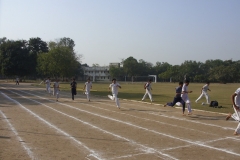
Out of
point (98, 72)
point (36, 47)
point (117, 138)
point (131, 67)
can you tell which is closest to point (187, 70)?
point (131, 67)

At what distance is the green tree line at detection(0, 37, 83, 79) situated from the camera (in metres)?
62.1

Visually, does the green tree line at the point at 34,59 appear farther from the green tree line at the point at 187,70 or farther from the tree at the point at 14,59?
the green tree line at the point at 187,70

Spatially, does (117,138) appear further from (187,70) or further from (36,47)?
(187,70)

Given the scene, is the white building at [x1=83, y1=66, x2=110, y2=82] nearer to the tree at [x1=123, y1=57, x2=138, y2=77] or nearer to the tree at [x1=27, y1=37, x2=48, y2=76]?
the tree at [x1=123, y1=57, x2=138, y2=77]

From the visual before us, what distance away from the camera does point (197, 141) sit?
8125 millimetres

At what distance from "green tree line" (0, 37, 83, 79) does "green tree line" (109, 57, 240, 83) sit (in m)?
43.7

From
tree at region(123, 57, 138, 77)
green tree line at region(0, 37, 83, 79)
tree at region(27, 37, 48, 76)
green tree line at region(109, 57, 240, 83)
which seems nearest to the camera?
green tree line at region(0, 37, 83, 79)

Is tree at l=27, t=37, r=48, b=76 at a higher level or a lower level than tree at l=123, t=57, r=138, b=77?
higher

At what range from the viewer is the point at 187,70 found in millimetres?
113938

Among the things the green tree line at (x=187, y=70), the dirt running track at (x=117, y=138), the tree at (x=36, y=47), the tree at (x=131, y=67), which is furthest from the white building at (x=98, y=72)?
the dirt running track at (x=117, y=138)

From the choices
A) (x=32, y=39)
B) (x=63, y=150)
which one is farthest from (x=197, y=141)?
(x=32, y=39)

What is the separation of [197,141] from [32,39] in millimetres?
87257

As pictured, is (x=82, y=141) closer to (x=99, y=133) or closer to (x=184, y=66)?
(x=99, y=133)

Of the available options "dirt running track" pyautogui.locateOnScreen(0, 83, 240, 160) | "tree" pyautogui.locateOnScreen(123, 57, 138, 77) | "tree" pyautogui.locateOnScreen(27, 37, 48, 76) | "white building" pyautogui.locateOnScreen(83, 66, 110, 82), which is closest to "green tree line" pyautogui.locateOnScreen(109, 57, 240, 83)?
"tree" pyautogui.locateOnScreen(123, 57, 138, 77)
